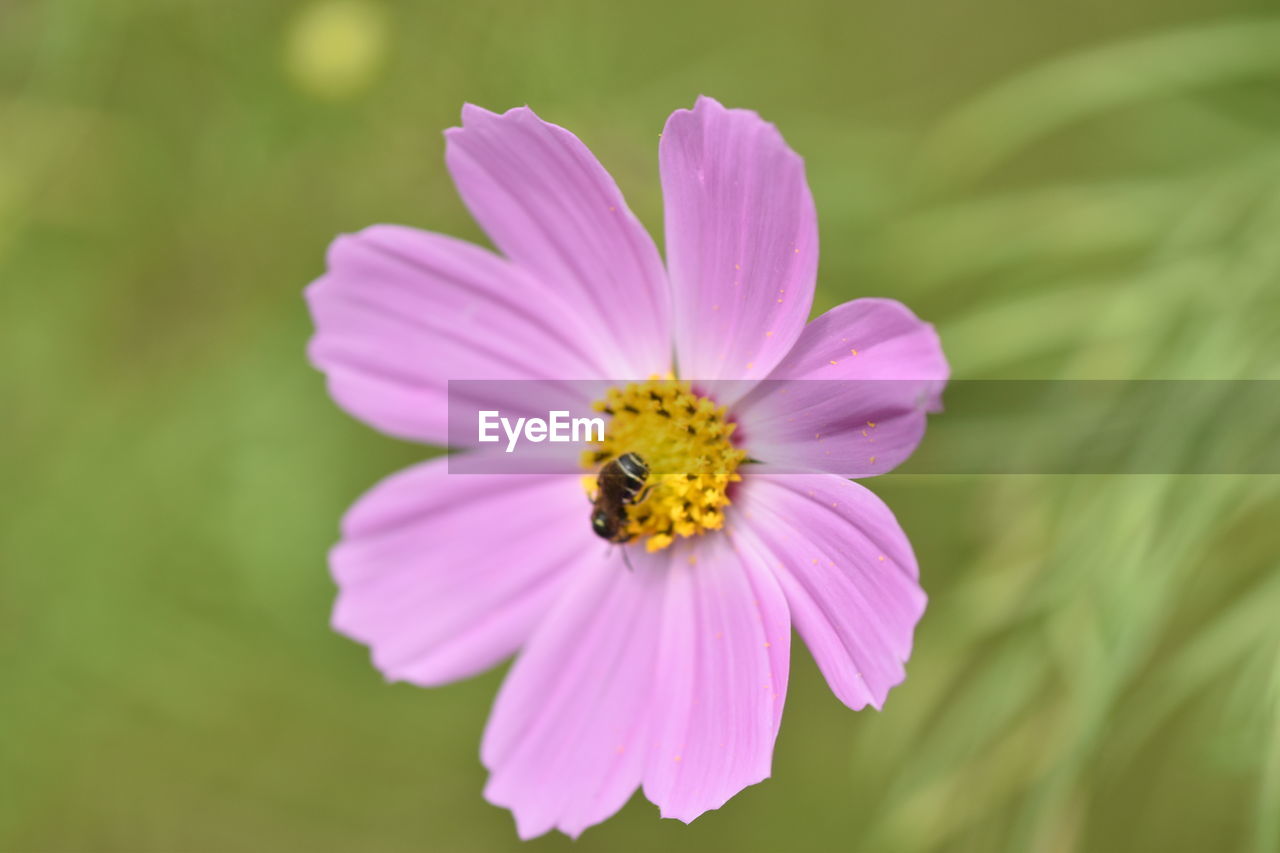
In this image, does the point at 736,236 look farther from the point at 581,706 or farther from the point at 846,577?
the point at 581,706

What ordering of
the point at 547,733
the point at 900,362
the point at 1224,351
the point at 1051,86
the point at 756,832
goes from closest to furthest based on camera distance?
the point at 900,362, the point at 547,733, the point at 1224,351, the point at 1051,86, the point at 756,832

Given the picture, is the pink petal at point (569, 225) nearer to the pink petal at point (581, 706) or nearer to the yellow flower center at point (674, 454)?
the yellow flower center at point (674, 454)

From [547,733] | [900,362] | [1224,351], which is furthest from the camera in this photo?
[1224,351]

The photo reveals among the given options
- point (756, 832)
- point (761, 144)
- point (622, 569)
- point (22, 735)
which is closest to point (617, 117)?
point (622, 569)

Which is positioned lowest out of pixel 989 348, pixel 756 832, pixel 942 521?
pixel 756 832

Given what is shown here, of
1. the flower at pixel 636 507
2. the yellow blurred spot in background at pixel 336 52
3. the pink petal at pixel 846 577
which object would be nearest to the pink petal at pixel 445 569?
the flower at pixel 636 507

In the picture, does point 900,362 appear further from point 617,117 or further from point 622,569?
point 617,117

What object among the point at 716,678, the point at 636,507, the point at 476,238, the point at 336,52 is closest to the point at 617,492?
the point at 636,507

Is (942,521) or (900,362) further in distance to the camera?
(942,521)
